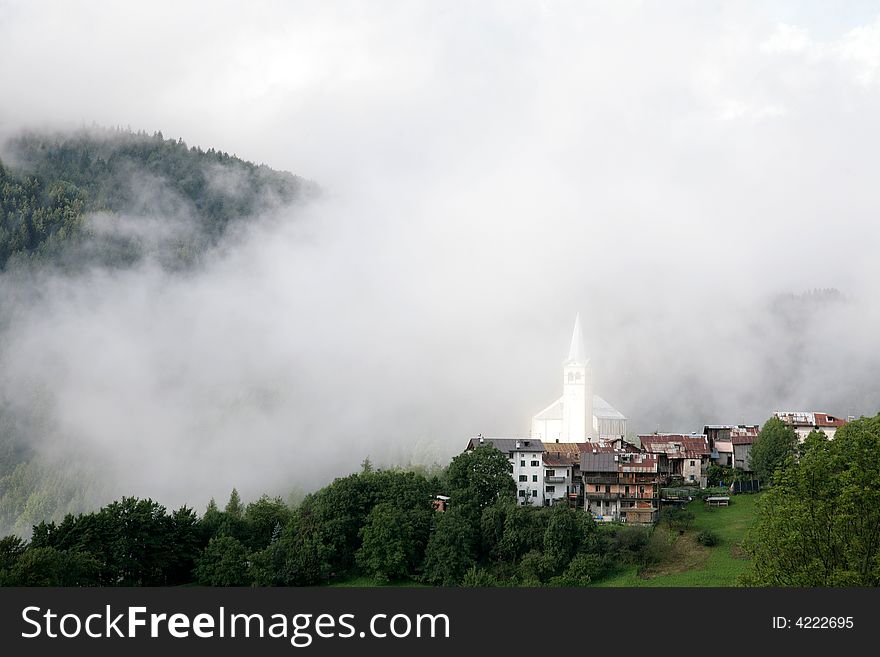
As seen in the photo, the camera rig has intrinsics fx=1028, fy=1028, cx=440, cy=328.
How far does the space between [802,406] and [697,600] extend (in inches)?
5575

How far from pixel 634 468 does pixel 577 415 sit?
4897 centimetres

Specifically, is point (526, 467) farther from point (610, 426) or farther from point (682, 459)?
point (610, 426)

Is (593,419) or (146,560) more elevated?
(593,419)

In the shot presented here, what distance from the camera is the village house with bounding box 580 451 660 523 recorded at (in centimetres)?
8842

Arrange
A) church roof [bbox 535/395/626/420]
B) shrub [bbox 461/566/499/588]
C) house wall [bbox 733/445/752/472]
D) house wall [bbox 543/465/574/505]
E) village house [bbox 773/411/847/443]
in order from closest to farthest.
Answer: shrub [bbox 461/566/499/588], house wall [bbox 543/465/574/505], house wall [bbox 733/445/752/472], village house [bbox 773/411/847/443], church roof [bbox 535/395/626/420]

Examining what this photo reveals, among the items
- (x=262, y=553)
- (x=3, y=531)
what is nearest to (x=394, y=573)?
(x=262, y=553)

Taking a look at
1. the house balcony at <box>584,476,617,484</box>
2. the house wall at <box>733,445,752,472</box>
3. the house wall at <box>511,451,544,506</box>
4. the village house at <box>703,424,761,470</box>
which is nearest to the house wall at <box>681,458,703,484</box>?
the village house at <box>703,424,761,470</box>

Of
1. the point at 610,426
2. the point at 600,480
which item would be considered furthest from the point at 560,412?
the point at 600,480

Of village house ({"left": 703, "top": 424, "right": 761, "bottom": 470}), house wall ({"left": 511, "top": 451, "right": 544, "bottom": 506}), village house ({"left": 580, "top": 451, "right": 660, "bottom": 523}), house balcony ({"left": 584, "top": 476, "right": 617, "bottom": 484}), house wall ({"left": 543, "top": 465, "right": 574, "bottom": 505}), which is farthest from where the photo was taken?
village house ({"left": 703, "top": 424, "right": 761, "bottom": 470})

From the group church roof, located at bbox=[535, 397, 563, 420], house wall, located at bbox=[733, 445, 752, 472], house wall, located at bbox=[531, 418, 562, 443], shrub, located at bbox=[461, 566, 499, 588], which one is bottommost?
shrub, located at bbox=[461, 566, 499, 588]

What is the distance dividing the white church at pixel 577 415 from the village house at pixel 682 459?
2807cm

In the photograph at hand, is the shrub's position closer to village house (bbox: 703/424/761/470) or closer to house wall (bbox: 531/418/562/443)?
village house (bbox: 703/424/761/470)

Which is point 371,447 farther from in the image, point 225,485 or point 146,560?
point 146,560

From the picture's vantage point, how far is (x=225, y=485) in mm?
193500
